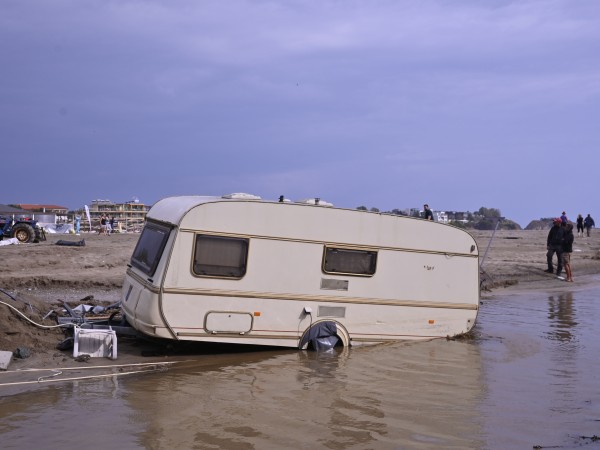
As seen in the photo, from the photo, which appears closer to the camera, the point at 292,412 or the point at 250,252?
the point at 292,412

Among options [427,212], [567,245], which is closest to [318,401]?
[427,212]

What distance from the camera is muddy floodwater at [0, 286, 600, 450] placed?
743 centimetres

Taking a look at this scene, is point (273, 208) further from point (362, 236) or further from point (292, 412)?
point (292, 412)

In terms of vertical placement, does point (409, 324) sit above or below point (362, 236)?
below

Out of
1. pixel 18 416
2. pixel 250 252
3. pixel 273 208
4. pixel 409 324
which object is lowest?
pixel 18 416

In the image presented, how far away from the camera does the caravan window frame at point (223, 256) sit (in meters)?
10.5

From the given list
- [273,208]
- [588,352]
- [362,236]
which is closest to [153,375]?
[273,208]

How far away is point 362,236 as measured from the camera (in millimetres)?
11633

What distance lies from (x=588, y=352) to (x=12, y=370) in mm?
9634

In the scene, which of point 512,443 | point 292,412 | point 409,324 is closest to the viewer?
point 512,443

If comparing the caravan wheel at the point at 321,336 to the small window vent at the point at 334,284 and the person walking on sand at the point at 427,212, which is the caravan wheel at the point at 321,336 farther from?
the person walking on sand at the point at 427,212

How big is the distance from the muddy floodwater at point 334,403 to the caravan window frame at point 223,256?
1339mm

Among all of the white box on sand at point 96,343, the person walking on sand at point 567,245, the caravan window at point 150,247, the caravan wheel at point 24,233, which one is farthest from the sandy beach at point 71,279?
the caravan wheel at point 24,233

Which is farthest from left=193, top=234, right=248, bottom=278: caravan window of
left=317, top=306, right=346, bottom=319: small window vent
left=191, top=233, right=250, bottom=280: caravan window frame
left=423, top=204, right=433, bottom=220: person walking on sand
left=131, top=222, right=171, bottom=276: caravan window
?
left=423, top=204, right=433, bottom=220: person walking on sand
